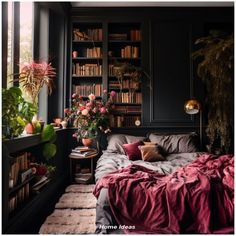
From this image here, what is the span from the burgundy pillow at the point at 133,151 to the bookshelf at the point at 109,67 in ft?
2.45

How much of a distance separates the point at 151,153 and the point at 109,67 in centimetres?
184

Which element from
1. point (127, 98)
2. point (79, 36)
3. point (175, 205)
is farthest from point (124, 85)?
point (175, 205)

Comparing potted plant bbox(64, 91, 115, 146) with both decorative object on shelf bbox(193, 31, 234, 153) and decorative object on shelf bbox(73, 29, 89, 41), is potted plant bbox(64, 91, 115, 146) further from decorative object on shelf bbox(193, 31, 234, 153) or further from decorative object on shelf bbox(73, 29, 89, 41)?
decorative object on shelf bbox(193, 31, 234, 153)

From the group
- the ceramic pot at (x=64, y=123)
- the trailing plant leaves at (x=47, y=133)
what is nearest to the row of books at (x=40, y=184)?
the trailing plant leaves at (x=47, y=133)

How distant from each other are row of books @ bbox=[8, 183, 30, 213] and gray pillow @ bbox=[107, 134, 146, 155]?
1563 millimetres

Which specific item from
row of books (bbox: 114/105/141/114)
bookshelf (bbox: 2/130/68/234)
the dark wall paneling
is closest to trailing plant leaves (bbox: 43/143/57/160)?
bookshelf (bbox: 2/130/68/234)

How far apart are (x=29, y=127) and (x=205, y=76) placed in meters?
2.91

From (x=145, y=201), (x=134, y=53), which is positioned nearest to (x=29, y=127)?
(x=145, y=201)

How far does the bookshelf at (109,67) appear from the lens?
4.27 metres

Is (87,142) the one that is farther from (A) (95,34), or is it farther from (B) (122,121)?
(A) (95,34)

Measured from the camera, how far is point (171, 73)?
14.1 ft

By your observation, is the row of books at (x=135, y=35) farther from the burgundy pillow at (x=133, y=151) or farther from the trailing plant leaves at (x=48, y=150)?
the trailing plant leaves at (x=48, y=150)

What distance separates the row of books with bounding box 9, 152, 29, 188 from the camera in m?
2.09

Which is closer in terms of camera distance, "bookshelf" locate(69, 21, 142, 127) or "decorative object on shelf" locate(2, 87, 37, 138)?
"decorative object on shelf" locate(2, 87, 37, 138)
